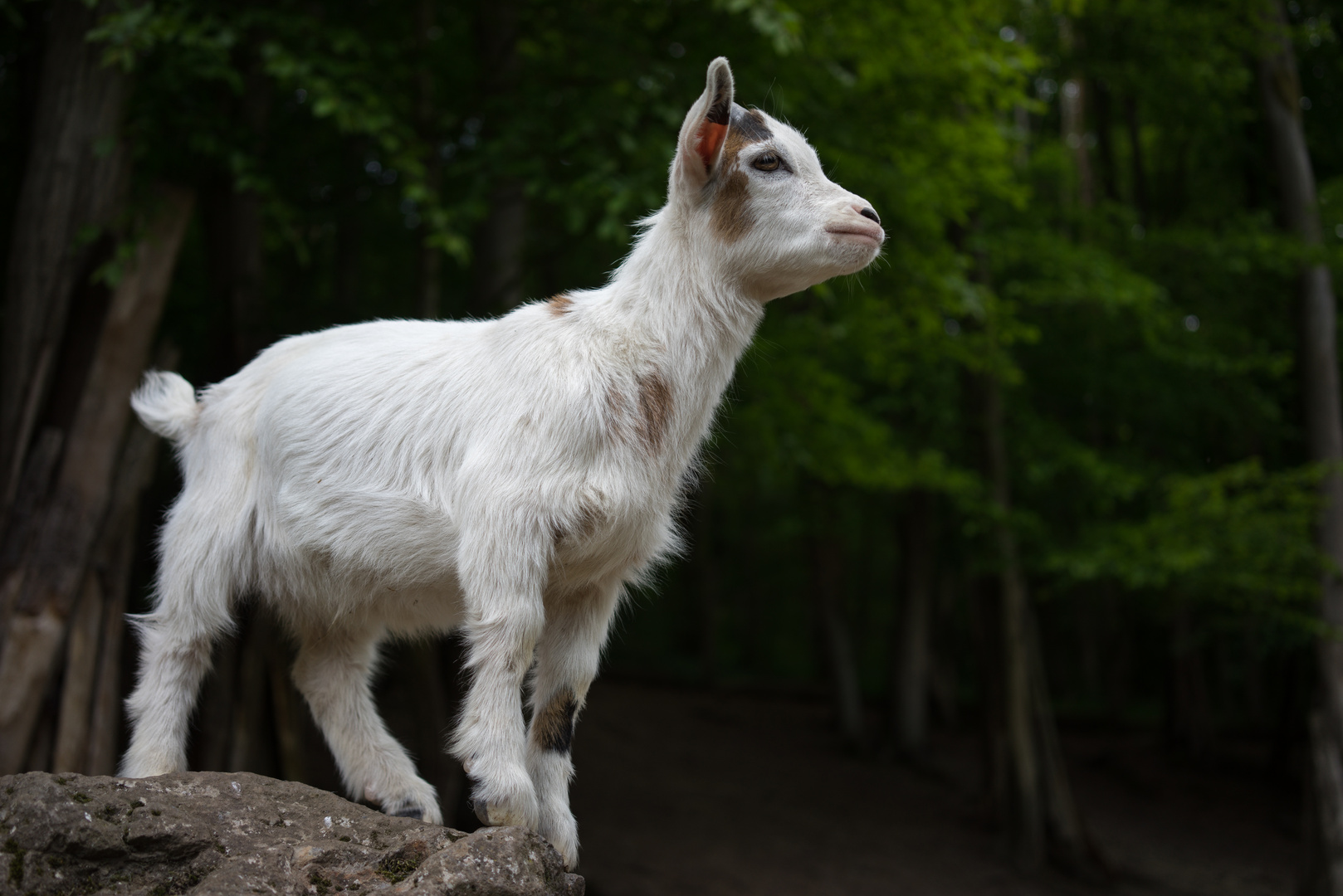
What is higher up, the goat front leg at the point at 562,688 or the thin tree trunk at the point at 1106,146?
the thin tree trunk at the point at 1106,146

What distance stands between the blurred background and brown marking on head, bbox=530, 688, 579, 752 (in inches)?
38.6

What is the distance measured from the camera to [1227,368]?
35.1 feet

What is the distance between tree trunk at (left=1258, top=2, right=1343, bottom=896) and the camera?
8750 mm

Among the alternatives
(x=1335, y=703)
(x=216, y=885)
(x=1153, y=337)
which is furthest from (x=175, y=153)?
(x=1335, y=703)

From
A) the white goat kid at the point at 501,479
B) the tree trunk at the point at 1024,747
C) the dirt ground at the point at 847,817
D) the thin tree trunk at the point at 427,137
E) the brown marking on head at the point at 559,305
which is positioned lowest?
the dirt ground at the point at 847,817

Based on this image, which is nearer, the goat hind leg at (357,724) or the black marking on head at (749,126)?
the black marking on head at (749,126)

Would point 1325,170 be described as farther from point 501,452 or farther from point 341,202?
point 501,452

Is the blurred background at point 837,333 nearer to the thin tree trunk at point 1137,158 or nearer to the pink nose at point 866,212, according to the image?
the thin tree trunk at point 1137,158

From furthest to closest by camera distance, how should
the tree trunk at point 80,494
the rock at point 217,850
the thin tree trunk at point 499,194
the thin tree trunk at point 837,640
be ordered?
the thin tree trunk at point 837,640, the thin tree trunk at point 499,194, the tree trunk at point 80,494, the rock at point 217,850

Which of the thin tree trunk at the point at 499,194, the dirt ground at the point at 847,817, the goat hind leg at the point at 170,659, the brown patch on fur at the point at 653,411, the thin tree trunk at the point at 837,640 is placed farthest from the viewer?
the thin tree trunk at the point at 837,640

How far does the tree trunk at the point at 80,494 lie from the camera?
543 cm

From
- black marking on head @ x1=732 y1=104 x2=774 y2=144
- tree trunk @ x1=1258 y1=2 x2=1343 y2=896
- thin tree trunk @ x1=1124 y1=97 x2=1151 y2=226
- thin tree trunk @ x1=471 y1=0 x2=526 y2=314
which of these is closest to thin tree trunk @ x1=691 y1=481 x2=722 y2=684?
thin tree trunk @ x1=1124 y1=97 x2=1151 y2=226

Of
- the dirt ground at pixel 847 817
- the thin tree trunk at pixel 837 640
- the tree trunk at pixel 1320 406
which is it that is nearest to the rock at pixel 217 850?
the dirt ground at pixel 847 817

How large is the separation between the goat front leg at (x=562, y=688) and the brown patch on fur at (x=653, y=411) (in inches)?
19.4
